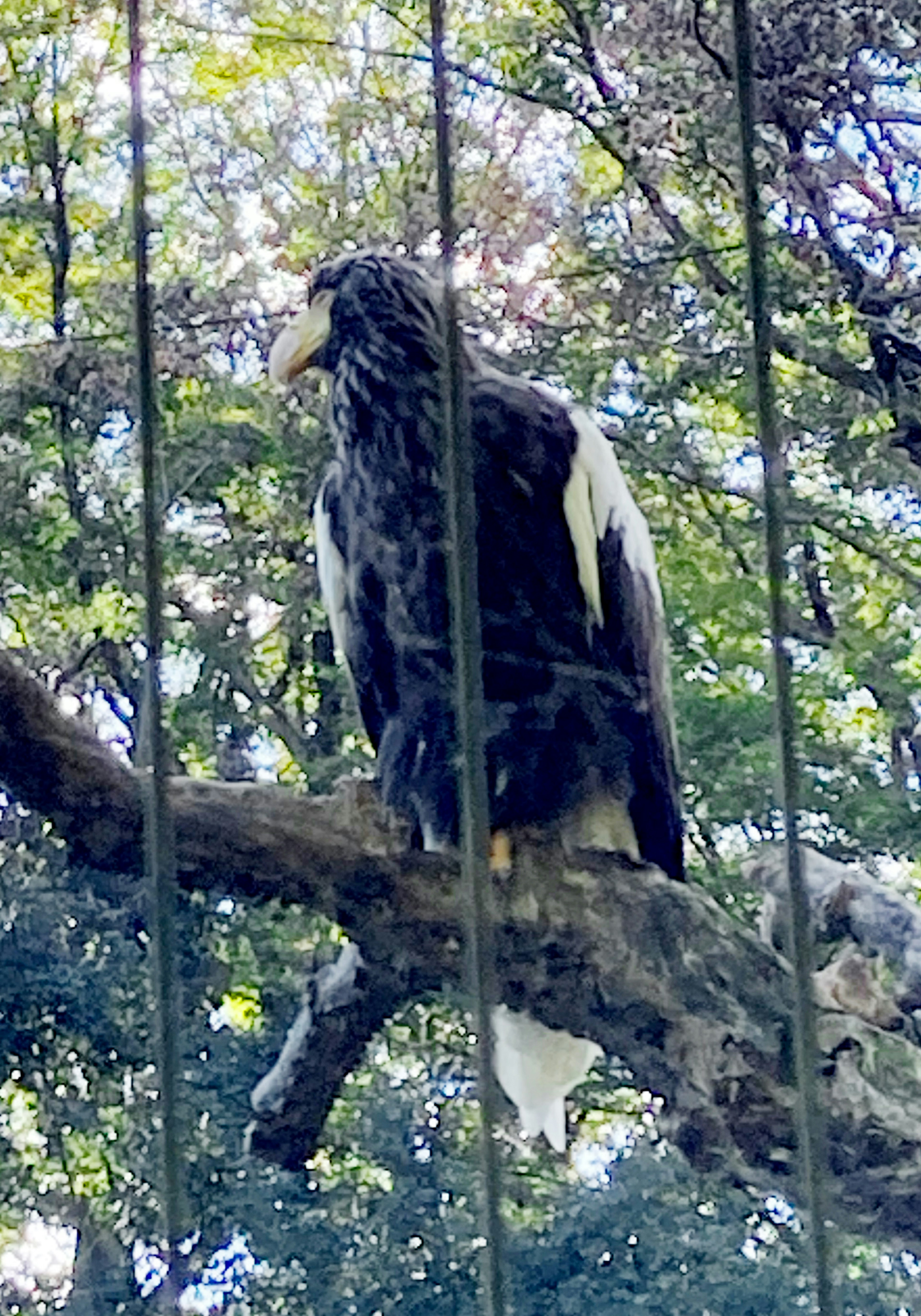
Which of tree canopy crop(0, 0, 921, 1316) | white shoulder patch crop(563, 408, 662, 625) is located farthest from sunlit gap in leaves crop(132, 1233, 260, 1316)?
white shoulder patch crop(563, 408, 662, 625)

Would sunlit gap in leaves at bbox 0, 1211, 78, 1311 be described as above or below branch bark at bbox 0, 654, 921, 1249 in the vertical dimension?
below

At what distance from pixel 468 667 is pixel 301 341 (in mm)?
226

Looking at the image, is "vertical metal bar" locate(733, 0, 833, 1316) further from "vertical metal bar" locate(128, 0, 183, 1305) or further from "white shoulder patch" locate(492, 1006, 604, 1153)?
"vertical metal bar" locate(128, 0, 183, 1305)

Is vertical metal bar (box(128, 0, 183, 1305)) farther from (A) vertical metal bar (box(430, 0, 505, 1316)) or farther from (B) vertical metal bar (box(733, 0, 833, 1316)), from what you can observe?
(B) vertical metal bar (box(733, 0, 833, 1316))

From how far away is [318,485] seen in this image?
135 centimetres

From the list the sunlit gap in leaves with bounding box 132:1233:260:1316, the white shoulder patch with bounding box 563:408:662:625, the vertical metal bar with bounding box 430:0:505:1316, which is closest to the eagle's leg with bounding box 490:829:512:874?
the vertical metal bar with bounding box 430:0:505:1316

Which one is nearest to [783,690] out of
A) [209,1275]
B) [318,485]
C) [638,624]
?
[638,624]

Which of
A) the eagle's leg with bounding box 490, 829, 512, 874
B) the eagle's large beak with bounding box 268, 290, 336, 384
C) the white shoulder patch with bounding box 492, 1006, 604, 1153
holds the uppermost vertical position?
the eagle's large beak with bounding box 268, 290, 336, 384

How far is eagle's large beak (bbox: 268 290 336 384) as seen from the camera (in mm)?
1353

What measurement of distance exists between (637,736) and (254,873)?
0.25 m

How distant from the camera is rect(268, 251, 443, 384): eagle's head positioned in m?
1.35

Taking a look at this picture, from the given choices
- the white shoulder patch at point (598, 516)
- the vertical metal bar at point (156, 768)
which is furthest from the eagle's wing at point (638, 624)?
the vertical metal bar at point (156, 768)

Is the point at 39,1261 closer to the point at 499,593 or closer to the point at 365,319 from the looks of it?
the point at 499,593

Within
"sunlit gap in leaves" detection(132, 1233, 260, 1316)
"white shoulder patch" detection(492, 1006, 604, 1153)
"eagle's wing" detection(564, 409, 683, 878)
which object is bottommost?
"sunlit gap in leaves" detection(132, 1233, 260, 1316)
